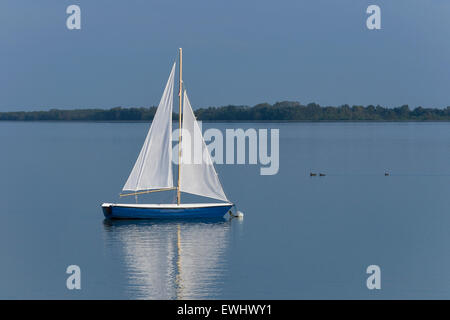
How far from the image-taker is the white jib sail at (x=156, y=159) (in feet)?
189

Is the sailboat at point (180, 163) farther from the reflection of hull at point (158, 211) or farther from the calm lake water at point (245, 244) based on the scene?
the calm lake water at point (245, 244)

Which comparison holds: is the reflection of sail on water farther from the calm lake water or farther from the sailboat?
the sailboat

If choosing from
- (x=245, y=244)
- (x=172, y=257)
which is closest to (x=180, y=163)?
(x=245, y=244)

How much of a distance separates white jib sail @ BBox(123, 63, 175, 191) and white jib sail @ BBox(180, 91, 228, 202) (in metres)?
1.26

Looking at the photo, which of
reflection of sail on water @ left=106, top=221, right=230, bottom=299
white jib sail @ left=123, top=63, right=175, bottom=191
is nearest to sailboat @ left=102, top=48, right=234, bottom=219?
white jib sail @ left=123, top=63, right=175, bottom=191

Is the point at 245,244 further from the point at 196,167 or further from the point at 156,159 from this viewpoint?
the point at 156,159

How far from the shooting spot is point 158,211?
56188mm

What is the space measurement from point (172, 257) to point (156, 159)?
1335 centimetres

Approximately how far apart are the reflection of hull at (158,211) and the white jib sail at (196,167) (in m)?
1.87

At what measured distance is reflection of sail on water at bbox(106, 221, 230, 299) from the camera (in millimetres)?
39406

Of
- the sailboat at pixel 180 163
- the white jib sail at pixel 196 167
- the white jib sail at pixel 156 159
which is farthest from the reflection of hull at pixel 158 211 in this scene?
the white jib sail at pixel 156 159

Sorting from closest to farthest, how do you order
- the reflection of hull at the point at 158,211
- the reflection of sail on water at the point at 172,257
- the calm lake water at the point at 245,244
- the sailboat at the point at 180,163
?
the reflection of sail on water at the point at 172,257 < the calm lake water at the point at 245,244 < the reflection of hull at the point at 158,211 < the sailboat at the point at 180,163
